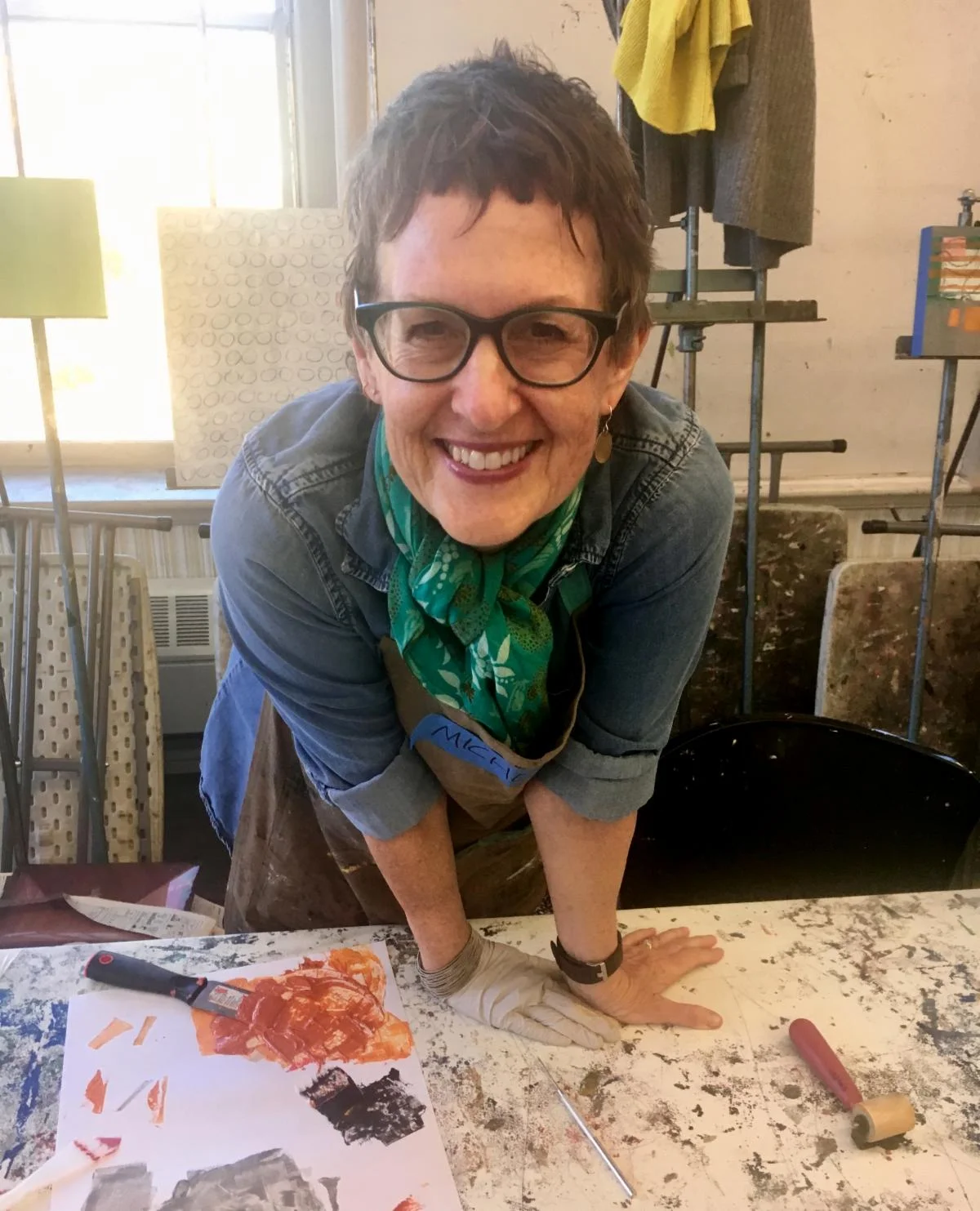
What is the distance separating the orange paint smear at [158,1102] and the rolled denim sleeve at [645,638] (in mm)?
408

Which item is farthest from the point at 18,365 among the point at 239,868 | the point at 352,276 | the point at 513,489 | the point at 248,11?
the point at 513,489

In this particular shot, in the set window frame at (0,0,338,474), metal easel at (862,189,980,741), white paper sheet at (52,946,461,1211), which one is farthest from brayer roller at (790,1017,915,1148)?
window frame at (0,0,338,474)

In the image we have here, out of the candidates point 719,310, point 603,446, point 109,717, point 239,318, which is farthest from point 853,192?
point 109,717

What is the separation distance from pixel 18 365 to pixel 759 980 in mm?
1794

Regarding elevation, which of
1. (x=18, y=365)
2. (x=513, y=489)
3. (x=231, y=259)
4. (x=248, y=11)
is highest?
(x=248, y=11)

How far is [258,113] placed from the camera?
1771mm

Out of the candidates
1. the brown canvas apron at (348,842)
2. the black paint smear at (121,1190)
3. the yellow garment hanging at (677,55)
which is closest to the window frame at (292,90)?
the yellow garment hanging at (677,55)

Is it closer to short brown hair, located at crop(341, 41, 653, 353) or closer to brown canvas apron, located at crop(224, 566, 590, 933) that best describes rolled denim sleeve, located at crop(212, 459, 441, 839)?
brown canvas apron, located at crop(224, 566, 590, 933)

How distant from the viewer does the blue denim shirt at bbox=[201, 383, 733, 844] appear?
2.31 feet

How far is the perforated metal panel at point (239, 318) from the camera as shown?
5.01 feet

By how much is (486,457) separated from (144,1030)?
0.58 m

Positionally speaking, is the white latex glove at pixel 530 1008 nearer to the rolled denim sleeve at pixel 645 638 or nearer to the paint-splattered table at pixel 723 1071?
the paint-splattered table at pixel 723 1071

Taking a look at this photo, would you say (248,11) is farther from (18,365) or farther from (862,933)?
(862,933)

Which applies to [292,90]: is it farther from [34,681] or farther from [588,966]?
[588,966]
